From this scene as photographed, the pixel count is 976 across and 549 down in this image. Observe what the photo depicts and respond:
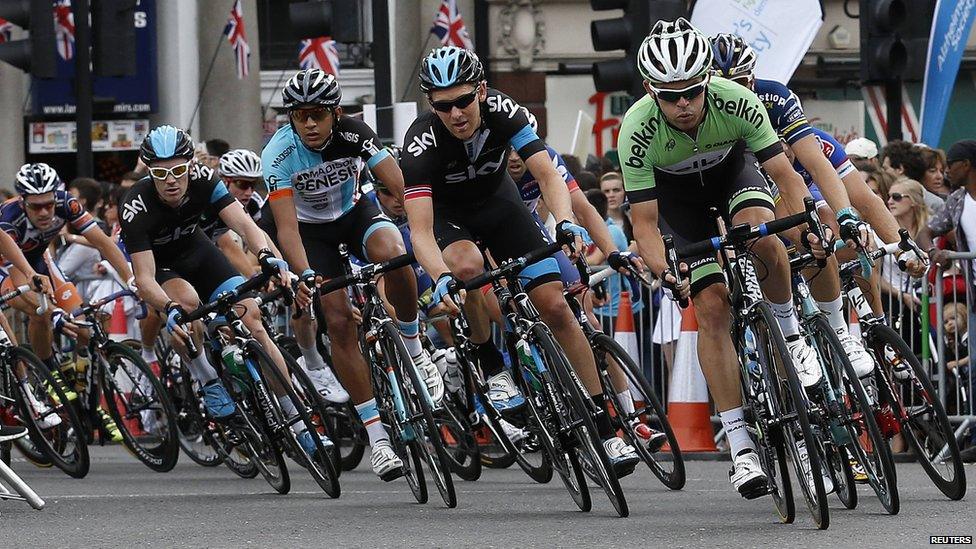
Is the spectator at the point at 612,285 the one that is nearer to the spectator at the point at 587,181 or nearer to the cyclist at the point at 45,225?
the spectator at the point at 587,181

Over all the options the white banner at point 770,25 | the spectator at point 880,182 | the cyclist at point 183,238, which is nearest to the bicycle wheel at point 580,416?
the cyclist at point 183,238

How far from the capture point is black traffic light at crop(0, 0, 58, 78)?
15703 millimetres

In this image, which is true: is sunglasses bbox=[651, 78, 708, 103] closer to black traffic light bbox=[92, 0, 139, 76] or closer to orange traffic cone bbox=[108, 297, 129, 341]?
orange traffic cone bbox=[108, 297, 129, 341]

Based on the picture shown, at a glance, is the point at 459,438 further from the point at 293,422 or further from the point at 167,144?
the point at 167,144

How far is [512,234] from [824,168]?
1784 mm

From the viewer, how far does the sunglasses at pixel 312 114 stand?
415 inches

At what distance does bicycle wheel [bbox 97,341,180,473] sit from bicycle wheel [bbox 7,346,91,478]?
340 millimetres

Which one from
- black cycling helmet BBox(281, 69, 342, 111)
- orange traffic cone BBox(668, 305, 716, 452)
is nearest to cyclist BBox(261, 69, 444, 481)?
black cycling helmet BBox(281, 69, 342, 111)

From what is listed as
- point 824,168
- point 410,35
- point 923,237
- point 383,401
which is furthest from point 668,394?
point 410,35

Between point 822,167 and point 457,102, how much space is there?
5.68 ft

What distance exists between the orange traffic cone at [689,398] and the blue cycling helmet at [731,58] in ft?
9.26

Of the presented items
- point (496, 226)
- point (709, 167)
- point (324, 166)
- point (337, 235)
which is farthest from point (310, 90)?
point (709, 167)

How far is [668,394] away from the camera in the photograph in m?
13.1

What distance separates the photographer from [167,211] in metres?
11.6
